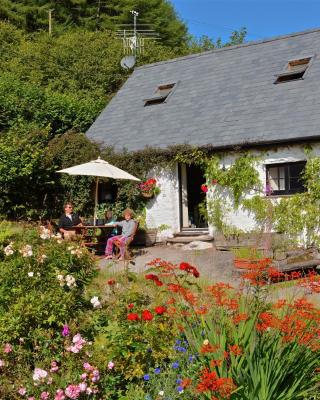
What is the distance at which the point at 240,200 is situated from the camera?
1422 cm

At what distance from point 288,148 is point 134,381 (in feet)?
32.8

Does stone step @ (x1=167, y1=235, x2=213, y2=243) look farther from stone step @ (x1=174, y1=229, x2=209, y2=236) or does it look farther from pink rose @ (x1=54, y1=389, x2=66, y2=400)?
pink rose @ (x1=54, y1=389, x2=66, y2=400)

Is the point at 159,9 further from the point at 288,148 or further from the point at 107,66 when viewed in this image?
the point at 288,148

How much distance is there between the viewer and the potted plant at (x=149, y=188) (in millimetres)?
15453

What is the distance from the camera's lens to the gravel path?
31.3 ft

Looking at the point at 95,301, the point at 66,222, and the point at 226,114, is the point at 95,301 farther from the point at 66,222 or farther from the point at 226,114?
the point at 226,114

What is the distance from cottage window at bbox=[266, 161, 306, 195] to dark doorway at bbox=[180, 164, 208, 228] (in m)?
2.65

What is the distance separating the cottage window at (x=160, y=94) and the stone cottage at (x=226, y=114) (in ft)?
0.05

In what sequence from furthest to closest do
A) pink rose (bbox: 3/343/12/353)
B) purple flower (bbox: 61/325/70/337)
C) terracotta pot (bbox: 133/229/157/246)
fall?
terracotta pot (bbox: 133/229/157/246)
purple flower (bbox: 61/325/70/337)
pink rose (bbox: 3/343/12/353)

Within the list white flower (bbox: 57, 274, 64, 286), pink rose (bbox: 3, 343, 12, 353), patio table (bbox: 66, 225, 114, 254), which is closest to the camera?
pink rose (bbox: 3, 343, 12, 353)

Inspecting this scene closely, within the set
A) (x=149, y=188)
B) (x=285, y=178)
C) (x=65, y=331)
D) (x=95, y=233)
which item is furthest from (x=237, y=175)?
(x=65, y=331)

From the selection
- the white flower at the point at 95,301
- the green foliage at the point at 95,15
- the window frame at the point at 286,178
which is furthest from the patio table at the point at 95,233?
the green foliage at the point at 95,15

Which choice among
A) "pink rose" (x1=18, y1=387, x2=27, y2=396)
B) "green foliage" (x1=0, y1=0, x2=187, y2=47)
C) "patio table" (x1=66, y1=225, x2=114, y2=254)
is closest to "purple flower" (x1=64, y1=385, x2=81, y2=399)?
"pink rose" (x1=18, y1=387, x2=27, y2=396)

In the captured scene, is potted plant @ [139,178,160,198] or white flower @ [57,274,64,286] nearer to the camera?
white flower @ [57,274,64,286]
